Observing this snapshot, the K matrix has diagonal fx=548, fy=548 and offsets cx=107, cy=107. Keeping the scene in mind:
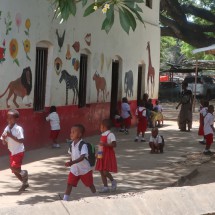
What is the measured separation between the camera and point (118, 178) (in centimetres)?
942

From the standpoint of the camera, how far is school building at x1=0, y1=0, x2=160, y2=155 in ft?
37.0

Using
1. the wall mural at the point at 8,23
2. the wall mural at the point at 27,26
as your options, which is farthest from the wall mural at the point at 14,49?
the wall mural at the point at 27,26

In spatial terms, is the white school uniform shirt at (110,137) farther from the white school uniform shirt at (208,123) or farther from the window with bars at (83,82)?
the window with bars at (83,82)

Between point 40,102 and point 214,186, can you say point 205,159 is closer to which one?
point 40,102

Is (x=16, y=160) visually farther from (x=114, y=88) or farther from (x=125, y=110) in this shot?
(x=114, y=88)

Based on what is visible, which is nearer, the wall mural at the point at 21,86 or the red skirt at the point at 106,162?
the red skirt at the point at 106,162

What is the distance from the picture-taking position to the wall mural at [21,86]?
37.0ft

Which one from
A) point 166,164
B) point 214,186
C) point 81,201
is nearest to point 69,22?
point 166,164

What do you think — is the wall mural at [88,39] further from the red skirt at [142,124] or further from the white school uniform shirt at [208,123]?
the white school uniform shirt at [208,123]

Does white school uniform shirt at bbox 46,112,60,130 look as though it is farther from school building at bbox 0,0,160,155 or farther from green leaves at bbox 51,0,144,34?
green leaves at bbox 51,0,144,34

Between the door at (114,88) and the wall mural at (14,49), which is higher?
the wall mural at (14,49)

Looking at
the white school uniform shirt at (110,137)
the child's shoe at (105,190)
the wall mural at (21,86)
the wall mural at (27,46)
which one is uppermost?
the wall mural at (27,46)

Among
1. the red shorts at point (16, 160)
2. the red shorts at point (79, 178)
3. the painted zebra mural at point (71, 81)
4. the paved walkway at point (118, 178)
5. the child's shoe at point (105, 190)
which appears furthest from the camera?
the painted zebra mural at point (71, 81)

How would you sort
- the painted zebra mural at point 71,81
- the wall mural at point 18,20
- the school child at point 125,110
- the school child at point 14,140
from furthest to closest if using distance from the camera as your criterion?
the school child at point 125,110, the painted zebra mural at point 71,81, the wall mural at point 18,20, the school child at point 14,140
